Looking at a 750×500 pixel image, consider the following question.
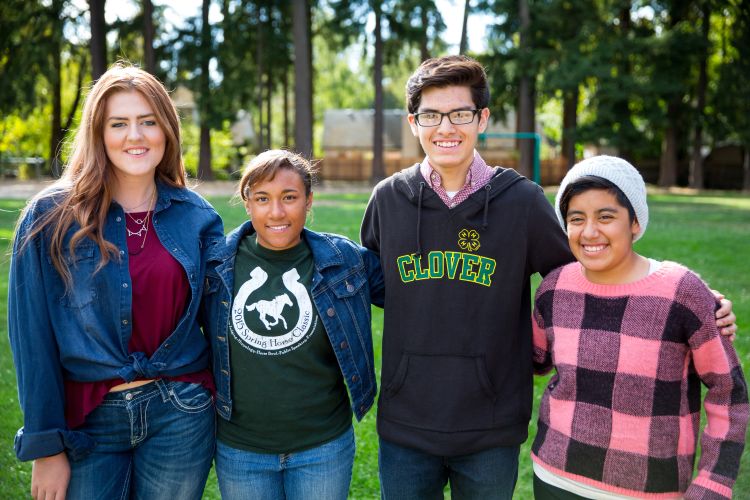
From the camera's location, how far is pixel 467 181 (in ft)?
8.77

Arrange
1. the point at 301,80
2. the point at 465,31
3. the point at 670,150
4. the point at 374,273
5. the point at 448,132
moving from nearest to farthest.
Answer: the point at 448,132 → the point at 374,273 → the point at 301,80 → the point at 465,31 → the point at 670,150

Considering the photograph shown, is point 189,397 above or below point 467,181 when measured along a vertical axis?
below

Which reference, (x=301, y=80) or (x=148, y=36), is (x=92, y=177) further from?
(x=148, y=36)

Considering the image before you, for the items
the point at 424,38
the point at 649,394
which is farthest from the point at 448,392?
the point at 424,38

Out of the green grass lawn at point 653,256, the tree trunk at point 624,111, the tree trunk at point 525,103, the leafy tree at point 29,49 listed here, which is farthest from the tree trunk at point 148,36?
the tree trunk at point 624,111

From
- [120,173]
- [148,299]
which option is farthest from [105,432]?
[120,173]

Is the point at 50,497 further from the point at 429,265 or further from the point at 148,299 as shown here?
the point at 429,265

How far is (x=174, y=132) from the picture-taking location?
2.71 m

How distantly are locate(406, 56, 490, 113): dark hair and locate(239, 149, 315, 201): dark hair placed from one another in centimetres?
51

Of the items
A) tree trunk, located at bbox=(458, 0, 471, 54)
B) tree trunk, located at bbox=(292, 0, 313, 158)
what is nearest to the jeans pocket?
tree trunk, located at bbox=(292, 0, 313, 158)

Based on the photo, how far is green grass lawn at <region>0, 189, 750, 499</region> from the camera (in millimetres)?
4168

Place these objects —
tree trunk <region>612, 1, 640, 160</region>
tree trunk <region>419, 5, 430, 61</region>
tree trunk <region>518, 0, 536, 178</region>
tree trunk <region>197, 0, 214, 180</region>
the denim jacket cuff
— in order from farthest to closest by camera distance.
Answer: tree trunk <region>197, 0, 214, 180</region> < tree trunk <region>419, 5, 430, 61</region> < tree trunk <region>518, 0, 536, 178</region> < tree trunk <region>612, 1, 640, 160</region> < the denim jacket cuff

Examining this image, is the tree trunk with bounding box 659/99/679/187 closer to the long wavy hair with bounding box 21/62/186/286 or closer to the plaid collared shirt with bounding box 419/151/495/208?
the plaid collared shirt with bounding box 419/151/495/208

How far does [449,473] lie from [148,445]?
1.15 metres
